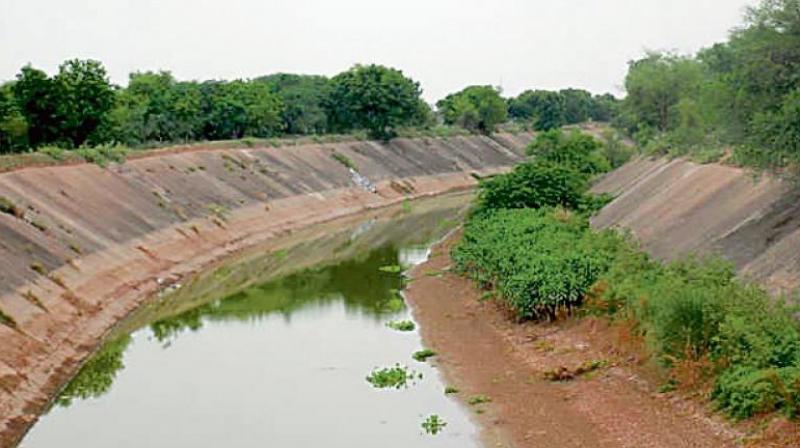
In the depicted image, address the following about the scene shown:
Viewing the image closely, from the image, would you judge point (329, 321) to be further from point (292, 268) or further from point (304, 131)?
point (304, 131)

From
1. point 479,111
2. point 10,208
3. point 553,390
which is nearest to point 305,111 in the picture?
point 479,111

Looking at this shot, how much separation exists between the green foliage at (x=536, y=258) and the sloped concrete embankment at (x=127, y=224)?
1198 cm

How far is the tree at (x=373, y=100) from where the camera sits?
87.3m

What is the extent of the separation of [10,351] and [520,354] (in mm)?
12801

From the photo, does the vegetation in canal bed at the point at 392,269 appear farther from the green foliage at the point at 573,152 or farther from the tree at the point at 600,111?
the tree at the point at 600,111

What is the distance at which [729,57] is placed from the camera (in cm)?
3091

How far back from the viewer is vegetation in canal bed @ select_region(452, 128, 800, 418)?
16.8m

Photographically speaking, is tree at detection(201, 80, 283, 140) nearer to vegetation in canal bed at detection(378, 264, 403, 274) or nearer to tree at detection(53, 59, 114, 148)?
tree at detection(53, 59, 114, 148)

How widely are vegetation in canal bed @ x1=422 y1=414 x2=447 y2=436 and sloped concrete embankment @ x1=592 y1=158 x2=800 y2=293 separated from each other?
25.9 ft

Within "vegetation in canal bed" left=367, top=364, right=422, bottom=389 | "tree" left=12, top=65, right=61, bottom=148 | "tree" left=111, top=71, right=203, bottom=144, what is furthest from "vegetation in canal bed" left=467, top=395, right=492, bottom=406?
"tree" left=111, top=71, right=203, bottom=144

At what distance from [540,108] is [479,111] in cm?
3223

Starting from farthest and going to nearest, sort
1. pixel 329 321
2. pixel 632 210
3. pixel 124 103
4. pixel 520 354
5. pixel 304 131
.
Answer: pixel 304 131
pixel 124 103
pixel 632 210
pixel 329 321
pixel 520 354

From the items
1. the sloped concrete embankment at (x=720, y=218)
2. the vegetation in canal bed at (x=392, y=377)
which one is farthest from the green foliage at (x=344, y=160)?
the vegetation in canal bed at (x=392, y=377)

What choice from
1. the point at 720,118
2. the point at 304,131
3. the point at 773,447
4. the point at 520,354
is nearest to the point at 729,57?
the point at 720,118
